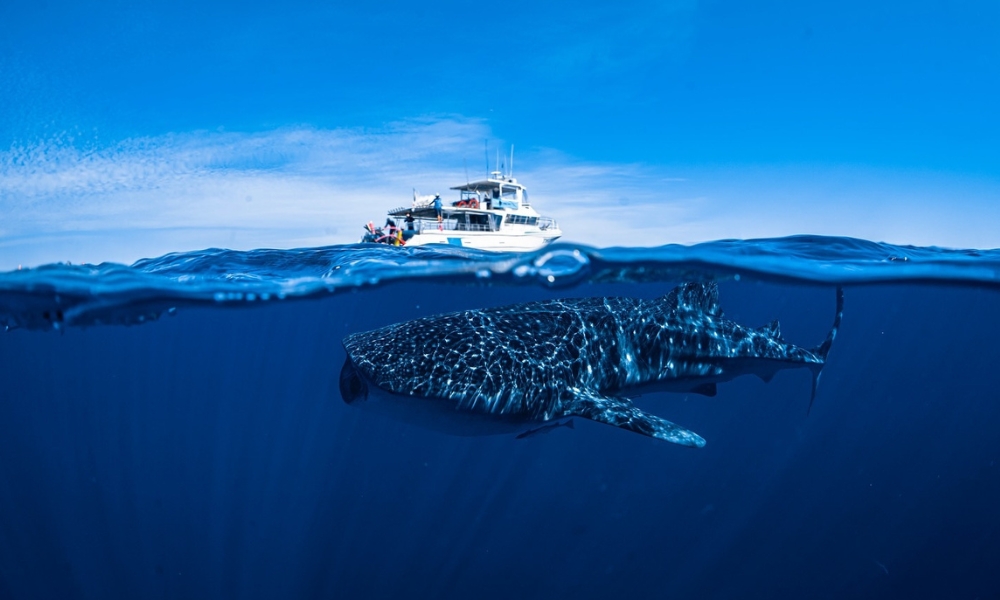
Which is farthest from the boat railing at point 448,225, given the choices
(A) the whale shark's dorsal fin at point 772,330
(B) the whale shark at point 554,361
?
(B) the whale shark at point 554,361

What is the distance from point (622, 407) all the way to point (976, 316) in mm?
23148

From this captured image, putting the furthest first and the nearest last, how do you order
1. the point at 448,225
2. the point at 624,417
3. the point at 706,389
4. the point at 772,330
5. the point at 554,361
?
1. the point at 448,225
2. the point at 772,330
3. the point at 706,389
4. the point at 554,361
5. the point at 624,417

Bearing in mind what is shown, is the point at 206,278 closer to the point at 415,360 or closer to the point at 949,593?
the point at 415,360

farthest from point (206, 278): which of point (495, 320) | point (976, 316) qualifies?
point (976, 316)

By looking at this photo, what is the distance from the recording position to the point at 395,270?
11883 millimetres

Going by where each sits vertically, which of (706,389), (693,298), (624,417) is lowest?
(706,389)

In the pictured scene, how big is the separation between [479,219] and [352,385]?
102 feet

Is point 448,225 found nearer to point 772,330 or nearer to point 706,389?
point 772,330

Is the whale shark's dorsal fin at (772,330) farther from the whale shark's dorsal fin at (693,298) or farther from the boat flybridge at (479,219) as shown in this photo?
the boat flybridge at (479,219)

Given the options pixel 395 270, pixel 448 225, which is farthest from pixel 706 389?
pixel 448 225

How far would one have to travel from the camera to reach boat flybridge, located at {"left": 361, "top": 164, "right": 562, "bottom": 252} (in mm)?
31781

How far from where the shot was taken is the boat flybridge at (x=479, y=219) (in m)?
31.8

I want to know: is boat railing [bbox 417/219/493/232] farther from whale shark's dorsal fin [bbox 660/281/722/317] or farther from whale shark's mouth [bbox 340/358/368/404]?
whale shark's mouth [bbox 340/358/368/404]

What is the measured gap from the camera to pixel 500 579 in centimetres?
1291
